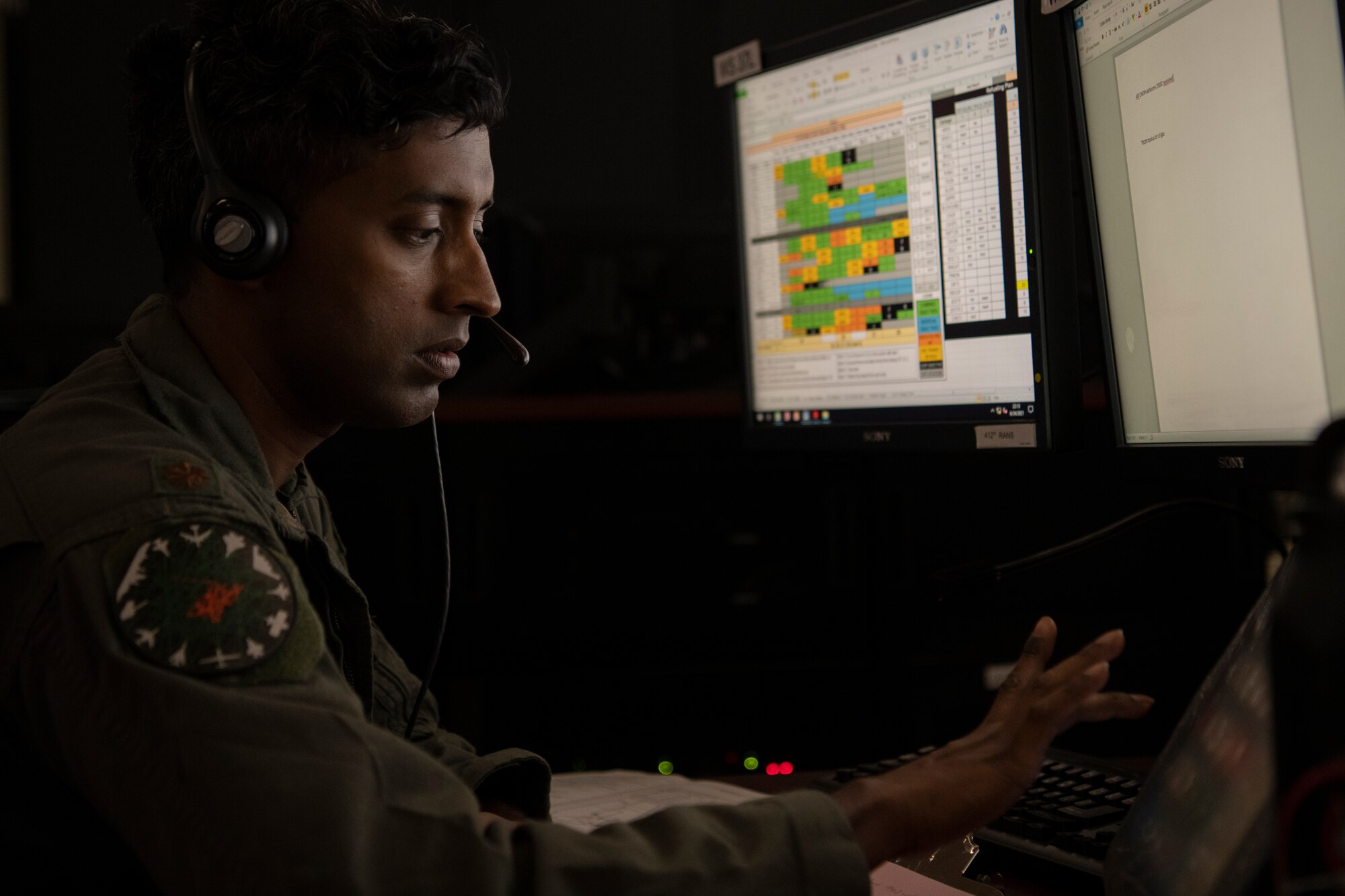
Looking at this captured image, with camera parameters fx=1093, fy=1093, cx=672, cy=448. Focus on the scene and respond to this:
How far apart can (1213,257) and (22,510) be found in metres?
0.78

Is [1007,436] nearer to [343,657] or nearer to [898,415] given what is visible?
[898,415]

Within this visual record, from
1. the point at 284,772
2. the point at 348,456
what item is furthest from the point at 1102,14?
the point at 348,456

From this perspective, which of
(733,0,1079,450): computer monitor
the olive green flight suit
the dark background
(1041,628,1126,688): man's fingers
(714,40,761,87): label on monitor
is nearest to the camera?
the olive green flight suit

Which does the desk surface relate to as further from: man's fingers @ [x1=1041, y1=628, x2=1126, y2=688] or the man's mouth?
the man's mouth

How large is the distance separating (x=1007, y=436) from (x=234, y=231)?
26.6 inches

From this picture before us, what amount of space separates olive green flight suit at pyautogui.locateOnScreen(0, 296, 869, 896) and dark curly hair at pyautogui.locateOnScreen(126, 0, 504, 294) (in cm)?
28

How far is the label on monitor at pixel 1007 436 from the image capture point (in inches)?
38.8

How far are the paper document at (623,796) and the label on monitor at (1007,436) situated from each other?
382 mm

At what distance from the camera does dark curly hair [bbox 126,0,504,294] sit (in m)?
0.82

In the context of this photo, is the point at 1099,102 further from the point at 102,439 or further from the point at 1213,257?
the point at 102,439

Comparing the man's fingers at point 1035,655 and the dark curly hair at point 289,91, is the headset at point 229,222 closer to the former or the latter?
the dark curly hair at point 289,91

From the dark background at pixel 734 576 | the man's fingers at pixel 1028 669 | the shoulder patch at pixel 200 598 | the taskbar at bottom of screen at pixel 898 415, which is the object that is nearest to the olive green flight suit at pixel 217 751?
the shoulder patch at pixel 200 598

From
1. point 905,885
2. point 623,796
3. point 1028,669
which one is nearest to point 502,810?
point 623,796

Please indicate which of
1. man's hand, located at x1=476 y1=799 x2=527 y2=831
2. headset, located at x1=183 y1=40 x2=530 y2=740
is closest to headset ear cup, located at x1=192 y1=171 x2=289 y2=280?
headset, located at x1=183 y1=40 x2=530 y2=740
